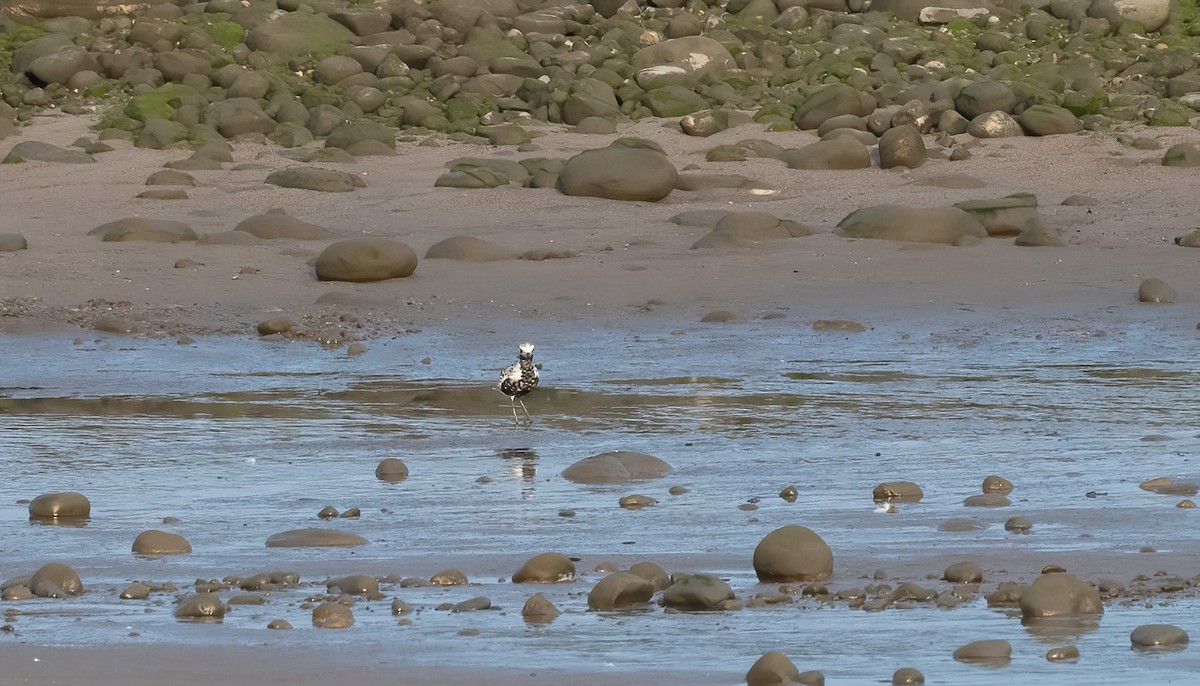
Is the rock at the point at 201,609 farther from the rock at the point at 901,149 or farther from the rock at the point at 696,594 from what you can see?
the rock at the point at 901,149

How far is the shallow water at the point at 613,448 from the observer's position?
4477 mm

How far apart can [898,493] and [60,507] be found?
2.75 m

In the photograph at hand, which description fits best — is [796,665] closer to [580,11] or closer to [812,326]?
[812,326]

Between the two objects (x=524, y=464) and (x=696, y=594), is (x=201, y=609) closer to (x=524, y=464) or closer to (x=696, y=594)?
(x=696, y=594)

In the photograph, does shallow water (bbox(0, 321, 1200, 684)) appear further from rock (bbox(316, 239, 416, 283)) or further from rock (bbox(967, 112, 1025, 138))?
rock (bbox(967, 112, 1025, 138))

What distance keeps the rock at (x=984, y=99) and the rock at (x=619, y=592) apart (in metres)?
14.3

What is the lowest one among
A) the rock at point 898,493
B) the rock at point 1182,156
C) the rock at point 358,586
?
the rock at point 358,586

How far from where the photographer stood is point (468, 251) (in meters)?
13.0

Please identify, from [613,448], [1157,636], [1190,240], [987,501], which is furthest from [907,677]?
[1190,240]

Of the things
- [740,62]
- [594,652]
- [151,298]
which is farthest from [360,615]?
[740,62]

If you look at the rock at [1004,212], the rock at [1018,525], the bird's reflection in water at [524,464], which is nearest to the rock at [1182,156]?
the rock at [1004,212]

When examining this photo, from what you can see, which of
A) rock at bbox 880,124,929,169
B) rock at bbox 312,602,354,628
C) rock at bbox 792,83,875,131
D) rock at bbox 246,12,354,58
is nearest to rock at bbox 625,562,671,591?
rock at bbox 312,602,354,628

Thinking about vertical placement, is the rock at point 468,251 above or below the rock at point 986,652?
above

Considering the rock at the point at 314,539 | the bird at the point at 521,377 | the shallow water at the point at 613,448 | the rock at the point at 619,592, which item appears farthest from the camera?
the bird at the point at 521,377
